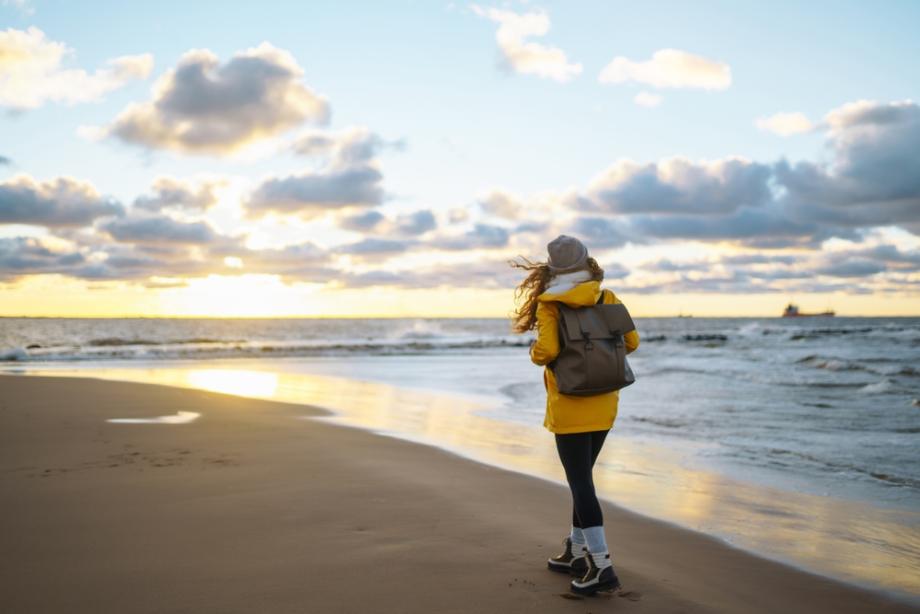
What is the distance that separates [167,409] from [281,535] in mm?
7807

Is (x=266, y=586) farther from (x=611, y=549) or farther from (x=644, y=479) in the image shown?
(x=644, y=479)

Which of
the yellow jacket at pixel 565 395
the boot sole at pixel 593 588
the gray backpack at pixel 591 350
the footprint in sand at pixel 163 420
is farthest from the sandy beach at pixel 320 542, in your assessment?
the footprint in sand at pixel 163 420

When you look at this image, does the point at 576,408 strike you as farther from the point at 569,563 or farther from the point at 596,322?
the point at 569,563

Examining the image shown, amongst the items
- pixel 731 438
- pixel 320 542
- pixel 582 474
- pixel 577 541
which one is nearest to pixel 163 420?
pixel 320 542

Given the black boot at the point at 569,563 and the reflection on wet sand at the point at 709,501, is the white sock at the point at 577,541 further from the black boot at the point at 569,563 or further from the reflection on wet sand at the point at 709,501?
the reflection on wet sand at the point at 709,501

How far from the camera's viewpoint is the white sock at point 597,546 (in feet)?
12.1

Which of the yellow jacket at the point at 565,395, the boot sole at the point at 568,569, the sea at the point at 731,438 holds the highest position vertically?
the yellow jacket at the point at 565,395

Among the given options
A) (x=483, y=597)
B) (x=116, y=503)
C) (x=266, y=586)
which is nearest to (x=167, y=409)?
(x=116, y=503)

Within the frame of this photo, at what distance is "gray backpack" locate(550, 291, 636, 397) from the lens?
3.68 meters

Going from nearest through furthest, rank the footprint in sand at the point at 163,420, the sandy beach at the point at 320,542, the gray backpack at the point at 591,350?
the sandy beach at the point at 320,542 → the gray backpack at the point at 591,350 → the footprint in sand at the point at 163,420

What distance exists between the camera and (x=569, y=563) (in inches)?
156

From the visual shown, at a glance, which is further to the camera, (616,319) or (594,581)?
(616,319)

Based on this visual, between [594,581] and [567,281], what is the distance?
168 centimetres

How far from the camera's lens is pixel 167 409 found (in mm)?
11336
